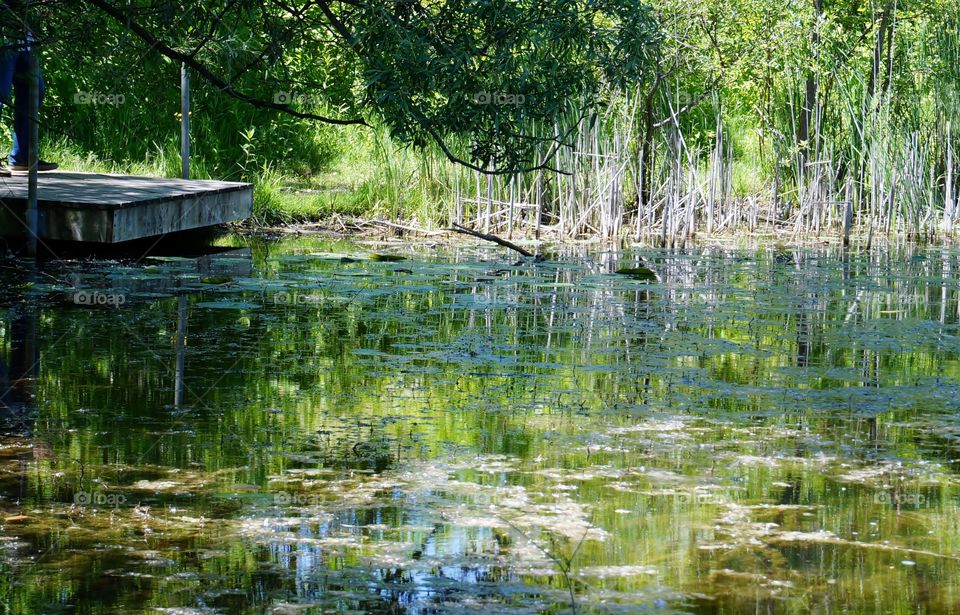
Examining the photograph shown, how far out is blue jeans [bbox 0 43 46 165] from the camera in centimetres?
913

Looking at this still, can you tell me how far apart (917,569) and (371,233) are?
915 cm

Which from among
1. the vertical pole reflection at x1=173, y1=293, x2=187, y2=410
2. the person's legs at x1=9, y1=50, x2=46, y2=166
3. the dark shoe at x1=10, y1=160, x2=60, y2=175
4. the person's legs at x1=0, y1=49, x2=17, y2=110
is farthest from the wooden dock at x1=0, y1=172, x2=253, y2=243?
the vertical pole reflection at x1=173, y1=293, x2=187, y2=410

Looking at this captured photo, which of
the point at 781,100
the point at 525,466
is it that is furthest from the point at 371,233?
the point at 525,466

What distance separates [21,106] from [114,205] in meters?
1.80

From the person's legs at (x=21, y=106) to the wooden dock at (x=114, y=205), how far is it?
0.25 meters

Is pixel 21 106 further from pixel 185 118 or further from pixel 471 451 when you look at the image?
pixel 471 451

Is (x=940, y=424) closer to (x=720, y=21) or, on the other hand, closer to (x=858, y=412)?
(x=858, y=412)

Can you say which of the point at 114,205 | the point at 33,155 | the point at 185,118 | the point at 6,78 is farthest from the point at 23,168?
the point at 33,155

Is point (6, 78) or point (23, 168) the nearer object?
point (6, 78)

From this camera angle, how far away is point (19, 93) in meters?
9.61

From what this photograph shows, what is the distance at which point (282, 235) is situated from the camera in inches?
466

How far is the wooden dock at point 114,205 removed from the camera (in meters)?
8.55

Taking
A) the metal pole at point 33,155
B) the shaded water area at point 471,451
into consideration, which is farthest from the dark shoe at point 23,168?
the shaded water area at point 471,451

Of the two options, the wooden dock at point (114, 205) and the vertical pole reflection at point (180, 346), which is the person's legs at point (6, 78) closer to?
the wooden dock at point (114, 205)
